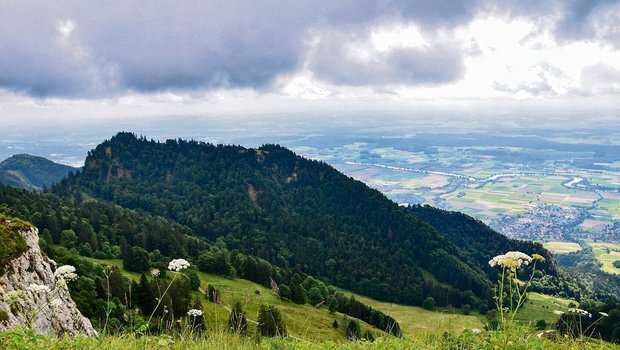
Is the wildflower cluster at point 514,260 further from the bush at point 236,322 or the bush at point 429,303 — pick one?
the bush at point 429,303

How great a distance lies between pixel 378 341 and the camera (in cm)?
974

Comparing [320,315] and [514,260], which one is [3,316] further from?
[320,315]

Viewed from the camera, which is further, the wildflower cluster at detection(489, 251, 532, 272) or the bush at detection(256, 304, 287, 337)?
the bush at detection(256, 304, 287, 337)

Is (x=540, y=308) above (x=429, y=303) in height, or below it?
above

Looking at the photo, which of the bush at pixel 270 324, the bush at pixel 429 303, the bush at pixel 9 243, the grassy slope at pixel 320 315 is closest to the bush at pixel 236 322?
the grassy slope at pixel 320 315

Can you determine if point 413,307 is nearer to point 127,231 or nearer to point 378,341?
point 127,231

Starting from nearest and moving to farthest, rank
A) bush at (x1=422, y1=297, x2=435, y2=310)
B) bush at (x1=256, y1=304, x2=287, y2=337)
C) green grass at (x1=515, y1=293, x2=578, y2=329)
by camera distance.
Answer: bush at (x1=256, y1=304, x2=287, y2=337), green grass at (x1=515, y1=293, x2=578, y2=329), bush at (x1=422, y1=297, x2=435, y2=310)

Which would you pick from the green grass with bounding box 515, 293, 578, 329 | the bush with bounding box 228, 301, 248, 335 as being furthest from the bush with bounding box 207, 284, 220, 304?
the green grass with bounding box 515, 293, 578, 329

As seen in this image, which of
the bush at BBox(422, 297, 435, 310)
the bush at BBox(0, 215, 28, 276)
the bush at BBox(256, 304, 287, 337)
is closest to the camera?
the bush at BBox(256, 304, 287, 337)

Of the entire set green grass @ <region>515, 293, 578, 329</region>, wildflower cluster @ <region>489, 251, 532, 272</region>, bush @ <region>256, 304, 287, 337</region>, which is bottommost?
green grass @ <region>515, 293, 578, 329</region>

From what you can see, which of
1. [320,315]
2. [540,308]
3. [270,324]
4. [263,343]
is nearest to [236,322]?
[263,343]

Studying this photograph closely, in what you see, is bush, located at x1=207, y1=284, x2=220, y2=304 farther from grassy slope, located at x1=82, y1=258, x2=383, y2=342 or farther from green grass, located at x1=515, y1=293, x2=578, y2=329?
green grass, located at x1=515, y1=293, x2=578, y2=329

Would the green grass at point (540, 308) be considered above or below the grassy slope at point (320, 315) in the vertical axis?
below

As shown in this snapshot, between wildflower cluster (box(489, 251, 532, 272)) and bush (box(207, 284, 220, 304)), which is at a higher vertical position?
wildflower cluster (box(489, 251, 532, 272))
